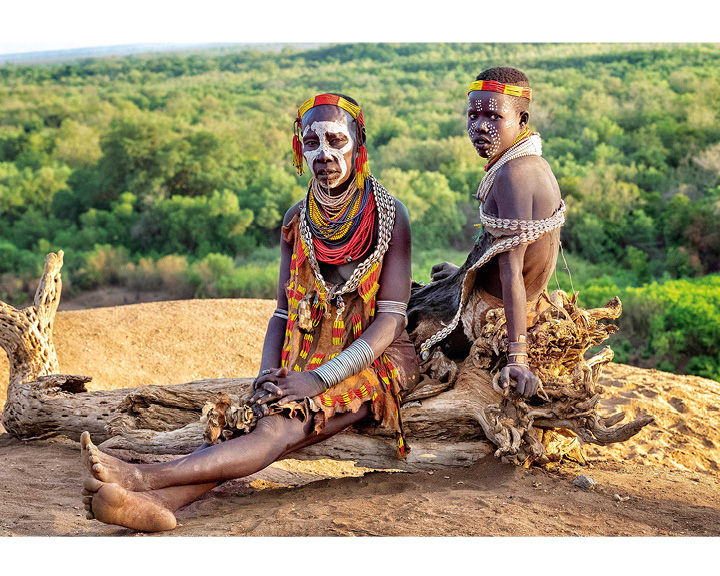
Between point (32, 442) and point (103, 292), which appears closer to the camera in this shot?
point (32, 442)

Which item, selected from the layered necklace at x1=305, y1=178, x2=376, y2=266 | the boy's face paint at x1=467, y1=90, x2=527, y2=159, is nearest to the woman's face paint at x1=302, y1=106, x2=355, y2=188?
the layered necklace at x1=305, y1=178, x2=376, y2=266

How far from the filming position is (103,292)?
1341 centimetres

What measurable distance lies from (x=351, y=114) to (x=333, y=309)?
3.23 ft

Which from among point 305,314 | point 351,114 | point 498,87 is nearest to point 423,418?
point 305,314

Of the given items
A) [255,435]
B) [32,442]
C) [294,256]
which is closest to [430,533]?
[255,435]

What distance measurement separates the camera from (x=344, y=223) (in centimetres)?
391

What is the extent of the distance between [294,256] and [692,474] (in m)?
2.66

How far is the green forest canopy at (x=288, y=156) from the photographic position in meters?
12.6

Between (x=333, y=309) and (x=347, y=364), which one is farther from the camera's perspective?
(x=333, y=309)

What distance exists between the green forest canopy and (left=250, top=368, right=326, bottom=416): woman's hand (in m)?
6.96

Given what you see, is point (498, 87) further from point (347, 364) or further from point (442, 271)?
point (347, 364)

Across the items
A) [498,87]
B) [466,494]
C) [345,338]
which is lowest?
[466,494]

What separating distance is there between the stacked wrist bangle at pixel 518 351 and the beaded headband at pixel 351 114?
3.55ft

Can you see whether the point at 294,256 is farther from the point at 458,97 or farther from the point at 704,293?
the point at 458,97
